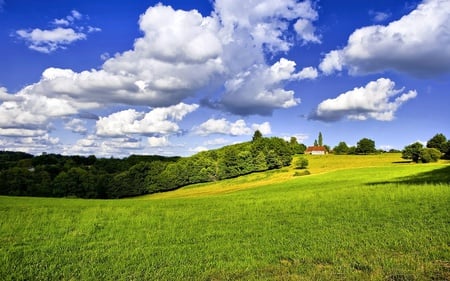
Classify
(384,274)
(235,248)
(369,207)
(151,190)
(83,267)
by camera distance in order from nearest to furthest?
(384,274) < (83,267) < (235,248) < (369,207) < (151,190)

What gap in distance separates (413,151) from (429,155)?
4.08m

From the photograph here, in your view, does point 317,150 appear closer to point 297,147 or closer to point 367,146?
point 297,147

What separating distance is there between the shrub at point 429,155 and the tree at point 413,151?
1.15 meters

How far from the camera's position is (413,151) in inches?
3374

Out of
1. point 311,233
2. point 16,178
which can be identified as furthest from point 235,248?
point 16,178

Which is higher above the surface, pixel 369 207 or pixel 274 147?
pixel 274 147

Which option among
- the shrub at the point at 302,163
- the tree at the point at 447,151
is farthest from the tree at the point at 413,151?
the shrub at the point at 302,163

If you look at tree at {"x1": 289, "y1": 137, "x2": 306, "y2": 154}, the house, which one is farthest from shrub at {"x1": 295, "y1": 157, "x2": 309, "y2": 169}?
the house

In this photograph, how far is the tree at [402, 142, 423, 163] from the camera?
8529 cm

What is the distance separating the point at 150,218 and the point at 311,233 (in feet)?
34.6

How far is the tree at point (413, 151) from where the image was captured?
85.3m

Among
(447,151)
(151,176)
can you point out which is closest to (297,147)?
(151,176)

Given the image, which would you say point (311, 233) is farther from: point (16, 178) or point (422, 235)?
point (16, 178)

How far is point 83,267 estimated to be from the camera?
426 inches
